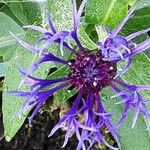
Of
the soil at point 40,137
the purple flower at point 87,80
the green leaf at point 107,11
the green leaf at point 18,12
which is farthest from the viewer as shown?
the soil at point 40,137

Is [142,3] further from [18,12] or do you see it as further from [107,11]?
[18,12]

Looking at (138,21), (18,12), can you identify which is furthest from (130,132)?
(18,12)

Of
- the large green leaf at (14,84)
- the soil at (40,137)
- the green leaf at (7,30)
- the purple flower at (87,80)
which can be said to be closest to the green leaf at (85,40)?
the purple flower at (87,80)

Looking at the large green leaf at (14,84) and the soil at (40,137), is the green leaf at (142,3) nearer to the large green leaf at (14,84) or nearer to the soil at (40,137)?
the large green leaf at (14,84)

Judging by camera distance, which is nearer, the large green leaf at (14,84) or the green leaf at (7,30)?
the large green leaf at (14,84)

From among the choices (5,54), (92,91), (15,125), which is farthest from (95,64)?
(5,54)

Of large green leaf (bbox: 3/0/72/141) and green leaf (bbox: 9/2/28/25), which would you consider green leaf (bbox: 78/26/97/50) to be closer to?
large green leaf (bbox: 3/0/72/141)
